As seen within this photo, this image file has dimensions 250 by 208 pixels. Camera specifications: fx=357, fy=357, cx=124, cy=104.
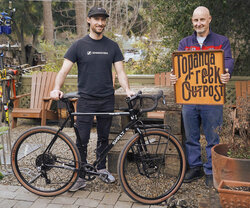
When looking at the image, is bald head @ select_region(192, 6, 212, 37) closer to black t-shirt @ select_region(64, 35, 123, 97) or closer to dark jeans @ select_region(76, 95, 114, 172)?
black t-shirt @ select_region(64, 35, 123, 97)

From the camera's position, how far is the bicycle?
3.86m

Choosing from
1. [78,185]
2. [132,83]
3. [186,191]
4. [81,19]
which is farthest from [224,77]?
[81,19]

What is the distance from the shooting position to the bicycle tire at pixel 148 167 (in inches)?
151

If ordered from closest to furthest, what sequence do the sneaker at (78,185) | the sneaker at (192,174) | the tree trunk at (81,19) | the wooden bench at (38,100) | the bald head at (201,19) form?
the bald head at (201,19)
the sneaker at (78,185)
the sneaker at (192,174)
the wooden bench at (38,100)
the tree trunk at (81,19)

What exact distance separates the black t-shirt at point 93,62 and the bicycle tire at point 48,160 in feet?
2.04

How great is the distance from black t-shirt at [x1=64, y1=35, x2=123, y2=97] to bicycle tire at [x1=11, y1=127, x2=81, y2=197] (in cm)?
62

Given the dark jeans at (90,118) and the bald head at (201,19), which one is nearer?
the bald head at (201,19)

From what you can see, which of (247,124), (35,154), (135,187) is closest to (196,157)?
(135,187)


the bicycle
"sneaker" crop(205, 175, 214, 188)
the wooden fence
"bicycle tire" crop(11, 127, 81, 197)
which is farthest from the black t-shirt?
the wooden fence

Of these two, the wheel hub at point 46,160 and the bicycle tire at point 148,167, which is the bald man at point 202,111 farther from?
the wheel hub at point 46,160

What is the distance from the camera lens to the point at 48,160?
408 cm

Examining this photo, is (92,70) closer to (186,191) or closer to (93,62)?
(93,62)

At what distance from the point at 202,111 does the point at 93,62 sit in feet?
4.51

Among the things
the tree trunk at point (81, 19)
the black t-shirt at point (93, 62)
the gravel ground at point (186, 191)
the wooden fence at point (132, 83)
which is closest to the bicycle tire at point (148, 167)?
the gravel ground at point (186, 191)
